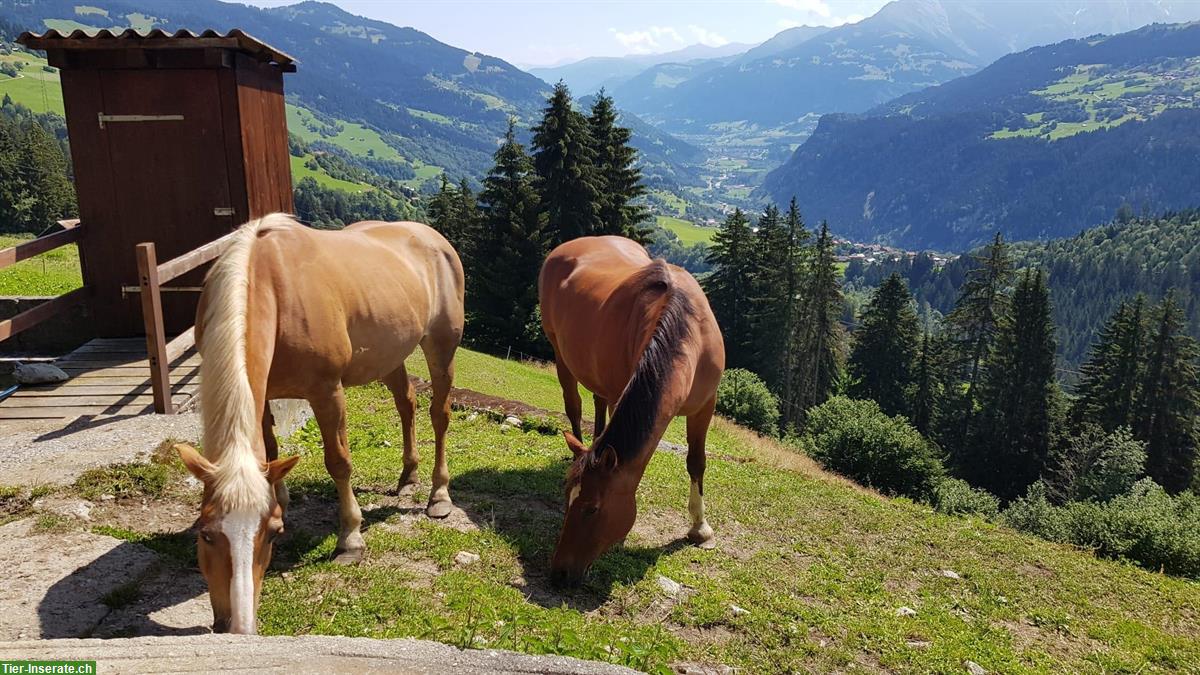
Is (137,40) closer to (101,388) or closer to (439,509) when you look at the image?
(101,388)

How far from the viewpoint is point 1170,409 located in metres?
51.2

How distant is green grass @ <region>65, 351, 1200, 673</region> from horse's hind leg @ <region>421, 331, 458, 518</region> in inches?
15.5

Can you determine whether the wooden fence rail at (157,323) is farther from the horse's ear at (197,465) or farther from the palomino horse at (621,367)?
the palomino horse at (621,367)

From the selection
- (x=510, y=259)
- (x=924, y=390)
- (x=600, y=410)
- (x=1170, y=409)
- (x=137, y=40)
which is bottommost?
(x=924, y=390)

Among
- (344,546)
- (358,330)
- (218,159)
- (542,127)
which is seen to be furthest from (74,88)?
(542,127)

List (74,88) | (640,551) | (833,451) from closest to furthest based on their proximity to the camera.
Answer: (640,551)
(74,88)
(833,451)

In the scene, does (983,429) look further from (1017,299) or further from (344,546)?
(344,546)

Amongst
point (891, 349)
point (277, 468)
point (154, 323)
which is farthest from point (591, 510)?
point (891, 349)

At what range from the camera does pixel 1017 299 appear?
51844 millimetres

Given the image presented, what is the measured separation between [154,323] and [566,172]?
106ft

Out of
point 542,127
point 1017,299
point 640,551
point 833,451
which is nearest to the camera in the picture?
point 640,551

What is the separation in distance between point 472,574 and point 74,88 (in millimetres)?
8523

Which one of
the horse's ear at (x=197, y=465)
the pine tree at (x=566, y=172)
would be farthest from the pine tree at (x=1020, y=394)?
the horse's ear at (x=197, y=465)

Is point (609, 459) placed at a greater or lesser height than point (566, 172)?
lesser
